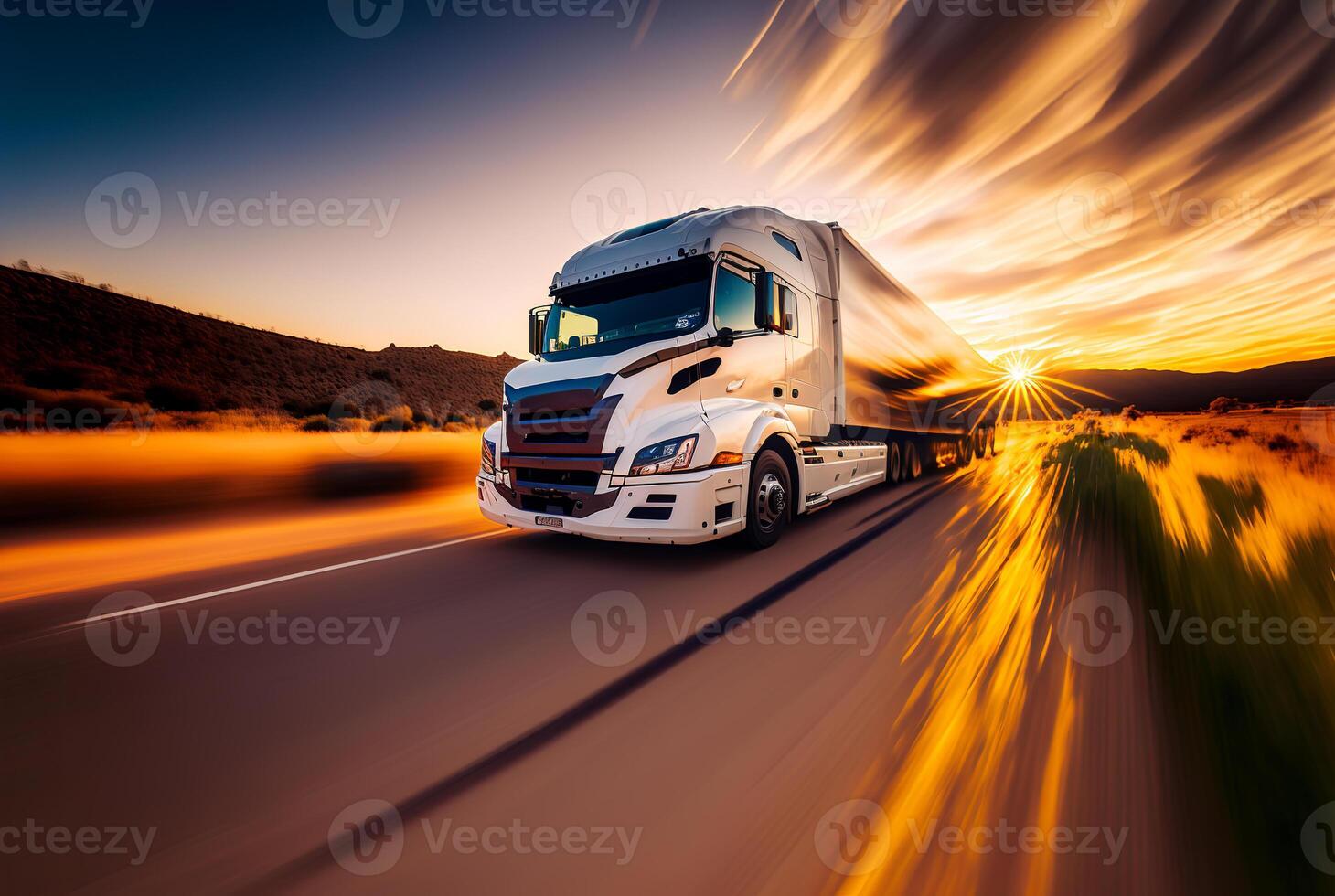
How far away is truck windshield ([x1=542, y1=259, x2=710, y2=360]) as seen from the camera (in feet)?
17.3

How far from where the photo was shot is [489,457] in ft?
18.2

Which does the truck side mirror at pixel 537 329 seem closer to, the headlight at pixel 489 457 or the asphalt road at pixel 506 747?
the headlight at pixel 489 457

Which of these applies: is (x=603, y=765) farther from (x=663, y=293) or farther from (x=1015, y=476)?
(x=1015, y=476)

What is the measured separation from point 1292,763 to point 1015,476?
447 inches

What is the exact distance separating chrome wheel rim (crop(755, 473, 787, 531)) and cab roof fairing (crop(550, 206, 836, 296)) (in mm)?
2361

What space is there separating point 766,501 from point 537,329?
134 inches

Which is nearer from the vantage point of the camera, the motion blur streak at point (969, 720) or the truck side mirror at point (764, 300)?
the motion blur streak at point (969, 720)

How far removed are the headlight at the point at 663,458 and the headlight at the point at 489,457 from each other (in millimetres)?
1719

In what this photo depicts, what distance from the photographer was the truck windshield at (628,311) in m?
5.26

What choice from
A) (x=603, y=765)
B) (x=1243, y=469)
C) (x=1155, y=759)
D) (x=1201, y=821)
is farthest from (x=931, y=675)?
(x=1243, y=469)

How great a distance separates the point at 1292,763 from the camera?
1913 mm

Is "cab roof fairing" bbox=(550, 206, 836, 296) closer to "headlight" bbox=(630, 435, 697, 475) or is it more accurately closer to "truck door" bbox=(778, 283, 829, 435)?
"truck door" bbox=(778, 283, 829, 435)

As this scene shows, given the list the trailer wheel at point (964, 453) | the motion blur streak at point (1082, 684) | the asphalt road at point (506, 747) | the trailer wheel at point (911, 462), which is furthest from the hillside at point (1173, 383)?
the asphalt road at point (506, 747)

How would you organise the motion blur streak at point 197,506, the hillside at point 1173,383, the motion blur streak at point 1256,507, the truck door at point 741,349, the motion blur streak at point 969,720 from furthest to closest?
the hillside at point 1173,383 < the motion blur streak at point 197,506 < the truck door at point 741,349 < the motion blur streak at point 1256,507 < the motion blur streak at point 969,720
